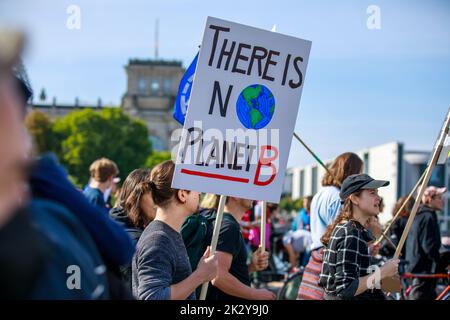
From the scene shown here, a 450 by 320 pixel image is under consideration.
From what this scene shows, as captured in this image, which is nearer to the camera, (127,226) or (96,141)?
(127,226)

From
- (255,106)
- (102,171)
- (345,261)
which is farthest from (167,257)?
(102,171)

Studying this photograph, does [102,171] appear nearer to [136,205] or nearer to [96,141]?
[136,205]

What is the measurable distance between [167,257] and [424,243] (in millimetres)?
5448

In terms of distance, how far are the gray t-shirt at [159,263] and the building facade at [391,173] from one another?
2.46 m

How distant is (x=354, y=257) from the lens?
4.46 metres

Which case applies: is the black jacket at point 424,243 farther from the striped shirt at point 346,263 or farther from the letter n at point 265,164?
the letter n at point 265,164

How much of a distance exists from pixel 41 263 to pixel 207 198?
4.42m

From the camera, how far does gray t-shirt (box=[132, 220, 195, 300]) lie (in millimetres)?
3480

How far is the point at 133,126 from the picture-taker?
82562 mm

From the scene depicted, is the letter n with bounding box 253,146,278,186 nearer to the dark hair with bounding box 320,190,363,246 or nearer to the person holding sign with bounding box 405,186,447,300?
the dark hair with bounding box 320,190,363,246

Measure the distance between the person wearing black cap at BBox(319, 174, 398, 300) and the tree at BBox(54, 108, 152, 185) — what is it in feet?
238

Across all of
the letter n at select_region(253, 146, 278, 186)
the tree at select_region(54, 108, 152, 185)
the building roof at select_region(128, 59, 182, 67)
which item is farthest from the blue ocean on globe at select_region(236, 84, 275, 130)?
the building roof at select_region(128, 59, 182, 67)

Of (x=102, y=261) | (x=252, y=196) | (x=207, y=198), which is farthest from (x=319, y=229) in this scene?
(x=102, y=261)

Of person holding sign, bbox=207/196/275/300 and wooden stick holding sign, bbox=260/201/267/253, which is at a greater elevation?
wooden stick holding sign, bbox=260/201/267/253
